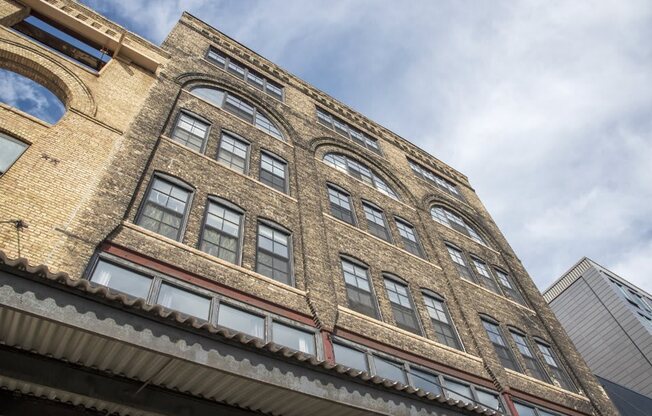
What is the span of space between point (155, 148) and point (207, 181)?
1.54 meters

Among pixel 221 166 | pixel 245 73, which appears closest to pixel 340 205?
pixel 221 166

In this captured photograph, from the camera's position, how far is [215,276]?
9.12 meters

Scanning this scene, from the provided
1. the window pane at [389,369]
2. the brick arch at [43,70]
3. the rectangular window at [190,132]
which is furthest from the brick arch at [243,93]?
the window pane at [389,369]

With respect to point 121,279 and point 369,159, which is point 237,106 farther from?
point 121,279

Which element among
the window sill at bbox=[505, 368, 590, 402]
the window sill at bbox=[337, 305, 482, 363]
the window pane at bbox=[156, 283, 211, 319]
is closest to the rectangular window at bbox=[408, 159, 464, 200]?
the window sill at bbox=[505, 368, 590, 402]

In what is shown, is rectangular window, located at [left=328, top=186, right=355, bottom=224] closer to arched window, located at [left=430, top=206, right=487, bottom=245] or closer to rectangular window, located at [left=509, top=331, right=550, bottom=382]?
arched window, located at [left=430, top=206, right=487, bottom=245]

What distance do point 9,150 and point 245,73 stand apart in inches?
464

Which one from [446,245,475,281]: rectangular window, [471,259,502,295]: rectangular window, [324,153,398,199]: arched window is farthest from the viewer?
[324,153,398,199]: arched window

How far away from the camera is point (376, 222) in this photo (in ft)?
53.1

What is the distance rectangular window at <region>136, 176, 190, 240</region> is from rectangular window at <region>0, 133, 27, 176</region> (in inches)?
103

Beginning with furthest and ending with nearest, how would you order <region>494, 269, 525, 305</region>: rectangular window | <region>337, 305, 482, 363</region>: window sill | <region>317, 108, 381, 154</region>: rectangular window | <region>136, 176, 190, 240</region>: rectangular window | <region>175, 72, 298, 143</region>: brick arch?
<region>317, 108, 381, 154</region>: rectangular window → <region>494, 269, 525, 305</region>: rectangular window → <region>175, 72, 298, 143</region>: brick arch → <region>337, 305, 482, 363</region>: window sill → <region>136, 176, 190, 240</region>: rectangular window

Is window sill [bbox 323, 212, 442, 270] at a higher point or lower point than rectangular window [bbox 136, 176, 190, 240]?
higher

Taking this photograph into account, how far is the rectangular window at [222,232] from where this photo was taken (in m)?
10.0

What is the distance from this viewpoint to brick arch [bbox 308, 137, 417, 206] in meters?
18.8
